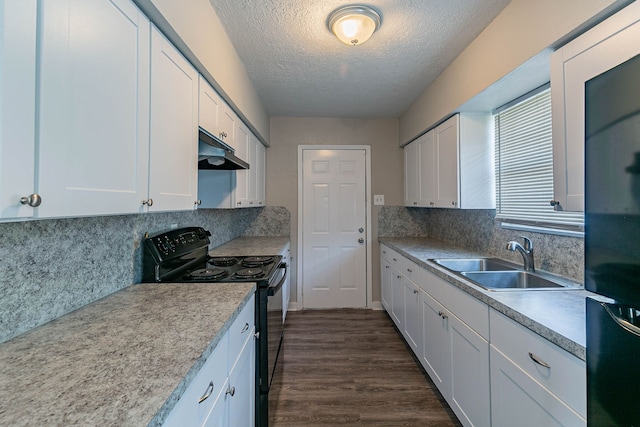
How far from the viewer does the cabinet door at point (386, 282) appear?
308 centimetres

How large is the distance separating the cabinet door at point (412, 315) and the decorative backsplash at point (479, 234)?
0.71 metres

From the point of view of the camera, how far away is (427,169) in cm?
281

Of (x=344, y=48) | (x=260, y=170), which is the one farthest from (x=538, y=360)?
(x=260, y=170)

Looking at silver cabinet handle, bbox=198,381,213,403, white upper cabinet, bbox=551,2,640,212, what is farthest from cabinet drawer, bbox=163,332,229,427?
white upper cabinet, bbox=551,2,640,212

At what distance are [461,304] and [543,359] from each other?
0.55 metres

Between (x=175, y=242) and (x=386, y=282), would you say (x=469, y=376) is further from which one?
(x=175, y=242)

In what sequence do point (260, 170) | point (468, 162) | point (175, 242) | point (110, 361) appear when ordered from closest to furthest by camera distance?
point (110, 361) < point (175, 242) < point (468, 162) < point (260, 170)

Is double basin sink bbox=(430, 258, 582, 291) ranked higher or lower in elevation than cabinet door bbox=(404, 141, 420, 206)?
lower

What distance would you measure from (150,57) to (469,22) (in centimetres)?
181

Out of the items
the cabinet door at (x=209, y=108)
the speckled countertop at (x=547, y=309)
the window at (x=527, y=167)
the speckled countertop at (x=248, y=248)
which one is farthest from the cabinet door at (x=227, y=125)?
the window at (x=527, y=167)

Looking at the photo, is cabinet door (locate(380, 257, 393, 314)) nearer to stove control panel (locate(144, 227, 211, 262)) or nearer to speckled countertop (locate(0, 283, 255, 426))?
stove control panel (locate(144, 227, 211, 262))

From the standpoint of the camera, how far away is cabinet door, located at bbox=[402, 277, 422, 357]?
→ 217 cm

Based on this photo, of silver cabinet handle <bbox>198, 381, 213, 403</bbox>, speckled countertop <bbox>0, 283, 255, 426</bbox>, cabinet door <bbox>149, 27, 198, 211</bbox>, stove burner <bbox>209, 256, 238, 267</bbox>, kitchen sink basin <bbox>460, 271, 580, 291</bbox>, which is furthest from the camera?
stove burner <bbox>209, 256, 238, 267</bbox>

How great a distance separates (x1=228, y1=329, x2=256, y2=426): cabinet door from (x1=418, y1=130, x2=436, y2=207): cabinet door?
84.6 inches
